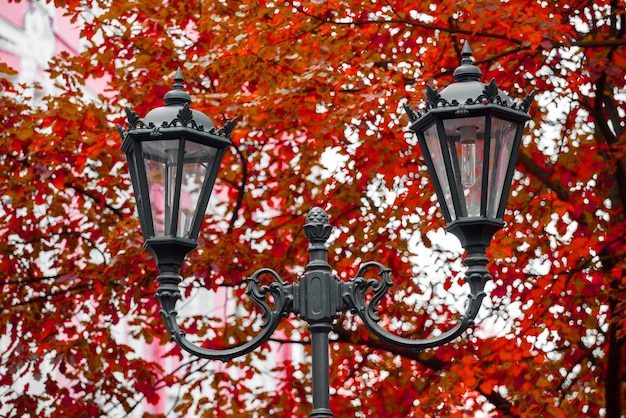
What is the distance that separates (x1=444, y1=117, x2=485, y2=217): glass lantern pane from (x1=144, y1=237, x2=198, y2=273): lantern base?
1.19 meters

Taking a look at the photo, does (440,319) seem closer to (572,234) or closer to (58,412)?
(572,234)

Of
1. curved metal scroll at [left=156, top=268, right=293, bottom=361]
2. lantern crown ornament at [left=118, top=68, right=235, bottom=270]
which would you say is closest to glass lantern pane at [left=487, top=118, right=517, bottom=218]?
curved metal scroll at [left=156, top=268, right=293, bottom=361]

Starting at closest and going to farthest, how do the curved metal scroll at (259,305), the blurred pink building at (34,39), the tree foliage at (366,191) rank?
1. the curved metal scroll at (259,305)
2. the tree foliage at (366,191)
3. the blurred pink building at (34,39)

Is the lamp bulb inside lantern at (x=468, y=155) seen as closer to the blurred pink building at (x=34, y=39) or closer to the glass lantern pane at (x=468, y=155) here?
the glass lantern pane at (x=468, y=155)

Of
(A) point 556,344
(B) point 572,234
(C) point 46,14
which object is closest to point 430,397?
(A) point 556,344

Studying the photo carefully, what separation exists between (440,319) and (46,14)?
7019 mm

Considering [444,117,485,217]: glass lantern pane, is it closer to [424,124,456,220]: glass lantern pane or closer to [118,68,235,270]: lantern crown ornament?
[424,124,456,220]: glass lantern pane

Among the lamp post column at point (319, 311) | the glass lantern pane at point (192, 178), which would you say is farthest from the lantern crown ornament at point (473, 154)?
the glass lantern pane at point (192, 178)

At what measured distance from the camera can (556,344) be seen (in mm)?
9883

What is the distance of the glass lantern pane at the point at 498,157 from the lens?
4.93 meters

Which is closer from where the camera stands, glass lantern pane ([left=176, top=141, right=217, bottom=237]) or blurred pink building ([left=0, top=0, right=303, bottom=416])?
glass lantern pane ([left=176, top=141, right=217, bottom=237])

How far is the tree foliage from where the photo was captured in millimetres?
9031

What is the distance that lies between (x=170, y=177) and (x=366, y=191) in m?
5.34

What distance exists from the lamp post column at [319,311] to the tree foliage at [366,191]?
3.48 meters
